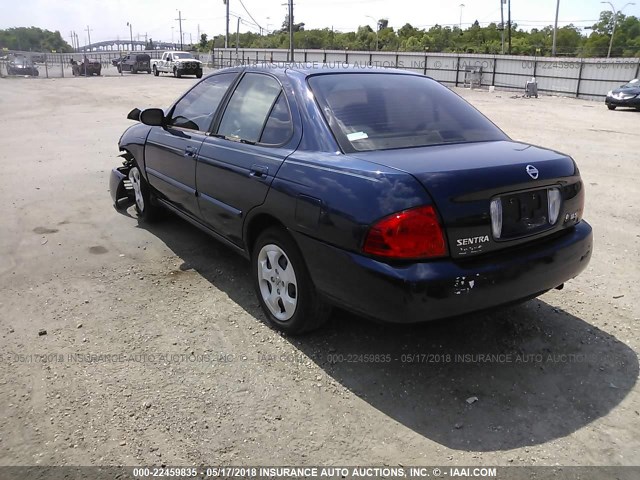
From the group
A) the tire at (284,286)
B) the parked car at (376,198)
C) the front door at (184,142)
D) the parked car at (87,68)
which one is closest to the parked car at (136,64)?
the parked car at (87,68)

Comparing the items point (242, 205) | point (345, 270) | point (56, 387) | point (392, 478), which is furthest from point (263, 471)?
point (242, 205)

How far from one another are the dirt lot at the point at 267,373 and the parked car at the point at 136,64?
4614 cm

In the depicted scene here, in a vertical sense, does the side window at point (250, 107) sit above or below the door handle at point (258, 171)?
above

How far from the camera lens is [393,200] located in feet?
8.54

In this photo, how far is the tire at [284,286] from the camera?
3182 millimetres

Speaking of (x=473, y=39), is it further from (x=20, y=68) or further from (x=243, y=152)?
(x=243, y=152)

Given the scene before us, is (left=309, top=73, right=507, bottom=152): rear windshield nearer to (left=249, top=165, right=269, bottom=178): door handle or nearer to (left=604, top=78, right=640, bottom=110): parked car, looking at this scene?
(left=249, top=165, right=269, bottom=178): door handle

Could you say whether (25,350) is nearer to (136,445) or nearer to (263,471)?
(136,445)

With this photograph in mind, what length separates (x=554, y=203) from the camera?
3.04 metres

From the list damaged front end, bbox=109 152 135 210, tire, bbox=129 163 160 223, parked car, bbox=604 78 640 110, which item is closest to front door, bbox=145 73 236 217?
tire, bbox=129 163 160 223

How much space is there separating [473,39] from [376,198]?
380 ft

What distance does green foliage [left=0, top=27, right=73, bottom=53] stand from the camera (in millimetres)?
154500

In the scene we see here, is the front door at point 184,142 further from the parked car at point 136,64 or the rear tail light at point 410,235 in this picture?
the parked car at point 136,64

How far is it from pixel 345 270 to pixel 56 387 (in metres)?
1.74
